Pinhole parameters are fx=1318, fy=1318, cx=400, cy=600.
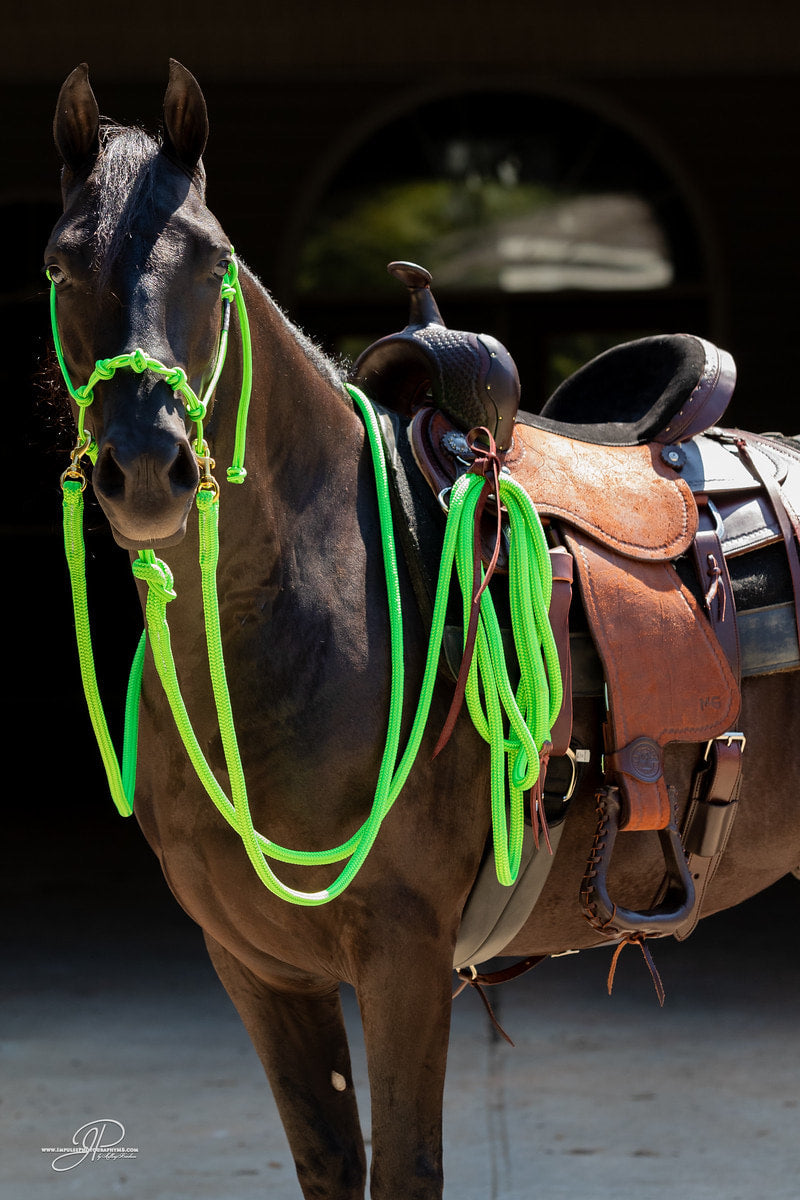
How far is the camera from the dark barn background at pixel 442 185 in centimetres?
688

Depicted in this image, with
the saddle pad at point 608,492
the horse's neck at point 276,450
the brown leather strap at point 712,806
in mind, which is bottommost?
the brown leather strap at point 712,806

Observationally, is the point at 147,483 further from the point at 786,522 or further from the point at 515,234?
the point at 515,234

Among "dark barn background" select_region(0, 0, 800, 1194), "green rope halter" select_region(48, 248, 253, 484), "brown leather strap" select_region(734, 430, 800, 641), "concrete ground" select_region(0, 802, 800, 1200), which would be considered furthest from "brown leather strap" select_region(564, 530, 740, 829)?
"dark barn background" select_region(0, 0, 800, 1194)

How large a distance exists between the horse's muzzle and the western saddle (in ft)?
1.68

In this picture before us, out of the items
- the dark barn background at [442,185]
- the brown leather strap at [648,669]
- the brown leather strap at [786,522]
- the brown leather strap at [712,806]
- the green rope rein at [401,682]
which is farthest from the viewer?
the dark barn background at [442,185]

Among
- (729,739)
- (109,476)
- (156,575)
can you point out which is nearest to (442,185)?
(729,739)

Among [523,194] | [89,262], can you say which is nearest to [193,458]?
[89,262]

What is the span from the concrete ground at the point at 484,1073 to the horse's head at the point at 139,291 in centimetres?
204

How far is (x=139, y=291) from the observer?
1.48 meters

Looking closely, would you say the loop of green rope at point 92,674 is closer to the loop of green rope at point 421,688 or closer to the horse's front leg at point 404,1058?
the loop of green rope at point 421,688

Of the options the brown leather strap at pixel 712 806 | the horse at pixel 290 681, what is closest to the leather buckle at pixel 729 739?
the brown leather strap at pixel 712 806

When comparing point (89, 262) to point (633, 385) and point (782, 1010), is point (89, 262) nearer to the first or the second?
point (633, 385)

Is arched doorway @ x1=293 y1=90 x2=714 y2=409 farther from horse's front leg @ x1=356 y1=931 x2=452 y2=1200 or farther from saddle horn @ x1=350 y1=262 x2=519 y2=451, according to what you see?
horse's front leg @ x1=356 y1=931 x2=452 y2=1200

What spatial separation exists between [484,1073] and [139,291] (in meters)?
2.69
